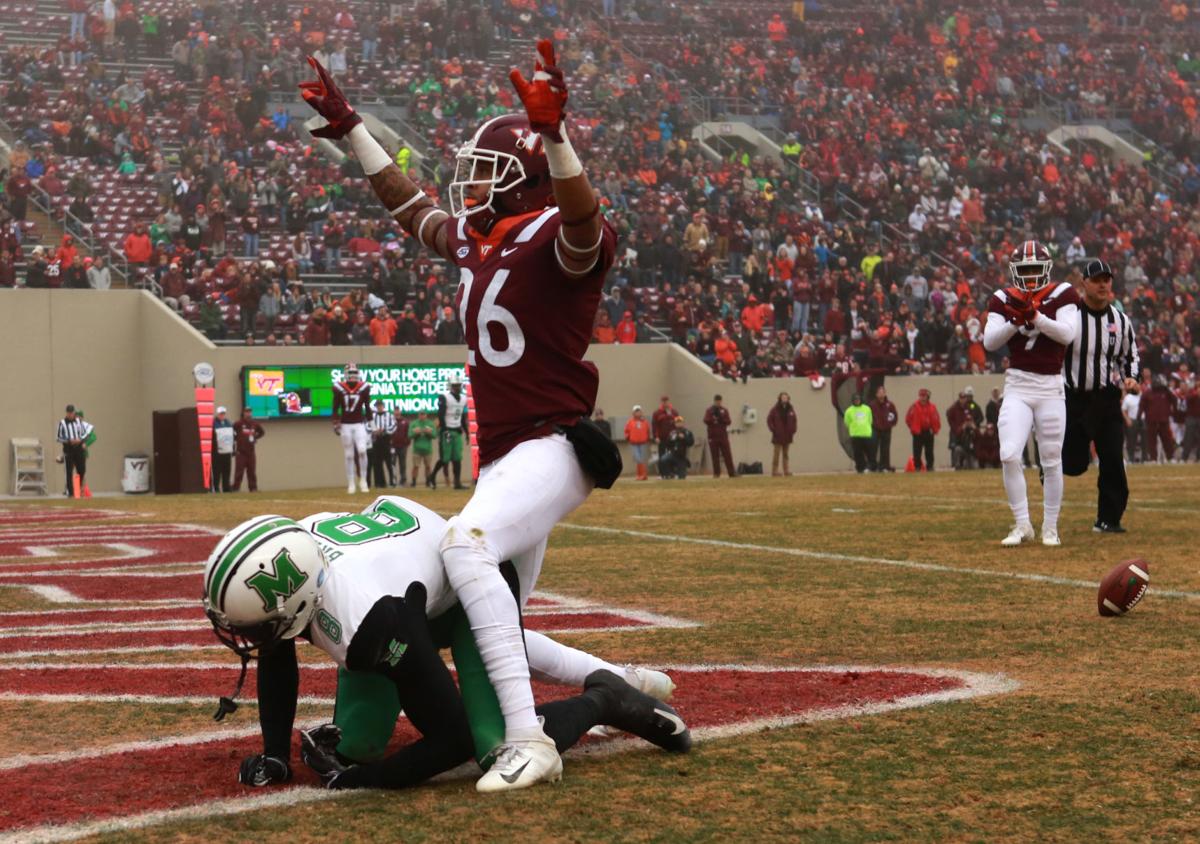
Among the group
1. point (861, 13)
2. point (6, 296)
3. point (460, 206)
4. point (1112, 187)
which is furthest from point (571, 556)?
point (861, 13)

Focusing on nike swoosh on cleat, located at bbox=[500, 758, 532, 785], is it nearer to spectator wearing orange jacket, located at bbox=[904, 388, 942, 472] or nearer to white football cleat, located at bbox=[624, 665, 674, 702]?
white football cleat, located at bbox=[624, 665, 674, 702]

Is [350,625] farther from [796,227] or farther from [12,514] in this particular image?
[796,227]

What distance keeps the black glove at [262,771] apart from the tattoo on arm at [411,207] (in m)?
1.77

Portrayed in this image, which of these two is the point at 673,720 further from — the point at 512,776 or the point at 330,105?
the point at 330,105

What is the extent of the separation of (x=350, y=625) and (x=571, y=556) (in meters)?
6.75

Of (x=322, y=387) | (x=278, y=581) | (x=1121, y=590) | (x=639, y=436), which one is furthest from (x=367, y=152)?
(x=639, y=436)

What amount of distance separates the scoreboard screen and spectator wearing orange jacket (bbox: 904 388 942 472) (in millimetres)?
8122

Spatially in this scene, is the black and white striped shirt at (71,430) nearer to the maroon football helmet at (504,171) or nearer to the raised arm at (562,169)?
the maroon football helmet at (504,171)

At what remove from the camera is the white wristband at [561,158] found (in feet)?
12.5

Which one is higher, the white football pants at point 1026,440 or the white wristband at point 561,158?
the white wristband at point 561,158

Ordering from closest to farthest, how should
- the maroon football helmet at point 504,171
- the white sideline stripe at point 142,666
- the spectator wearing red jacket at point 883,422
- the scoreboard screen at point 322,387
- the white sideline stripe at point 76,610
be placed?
1. the maroon football helmet at point 504,171
2. the white sideline stripe at point 142,666
3. the white sideline stripe at point 76,610
4. the scoreboard screen at point 322,387
5. the spectator wearing red jacket at point 883,422

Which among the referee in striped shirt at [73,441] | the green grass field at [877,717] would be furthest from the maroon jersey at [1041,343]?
the referee in striped shirt at [73,441]

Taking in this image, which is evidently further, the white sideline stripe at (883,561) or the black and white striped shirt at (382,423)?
the black and white striped shirt at (382,423)

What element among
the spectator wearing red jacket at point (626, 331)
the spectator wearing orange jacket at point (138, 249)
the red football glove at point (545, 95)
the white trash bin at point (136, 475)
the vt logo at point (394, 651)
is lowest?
the white trash bin at point (136, 475)
